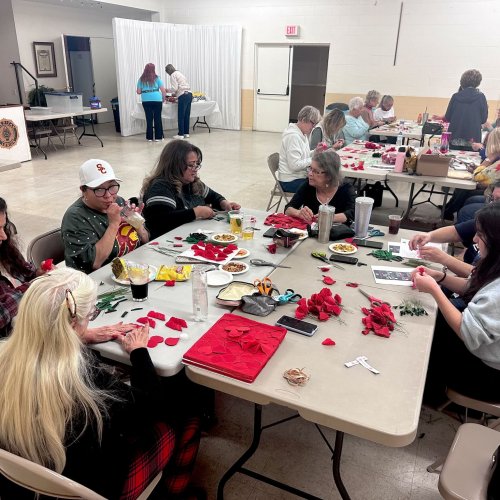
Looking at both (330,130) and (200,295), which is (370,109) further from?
(200,295)

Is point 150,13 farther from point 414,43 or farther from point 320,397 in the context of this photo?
point 320,397

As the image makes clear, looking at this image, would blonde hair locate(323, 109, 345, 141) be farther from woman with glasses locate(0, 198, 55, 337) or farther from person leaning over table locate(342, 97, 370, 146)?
woman with glasses locate(0, 198, 55, 337)

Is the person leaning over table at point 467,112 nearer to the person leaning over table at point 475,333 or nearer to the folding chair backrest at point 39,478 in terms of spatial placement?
the person leaning over table at point 475,333

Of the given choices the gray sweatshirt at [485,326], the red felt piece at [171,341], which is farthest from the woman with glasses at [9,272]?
the gray sweatshirt at [485,326]

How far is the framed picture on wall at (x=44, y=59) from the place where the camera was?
33.4 feet

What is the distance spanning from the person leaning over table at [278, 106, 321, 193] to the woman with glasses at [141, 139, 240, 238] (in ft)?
5.91

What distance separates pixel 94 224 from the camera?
228 centimetres

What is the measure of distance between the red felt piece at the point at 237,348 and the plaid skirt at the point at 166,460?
0.90 feet

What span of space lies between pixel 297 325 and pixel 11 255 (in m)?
1.39

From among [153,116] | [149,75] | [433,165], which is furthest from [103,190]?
[153,116]

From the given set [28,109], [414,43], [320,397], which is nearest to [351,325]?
[320,397]

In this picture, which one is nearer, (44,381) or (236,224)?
(44,381)

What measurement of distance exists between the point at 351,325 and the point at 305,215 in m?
A: 1.24

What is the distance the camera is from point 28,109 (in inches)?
332
